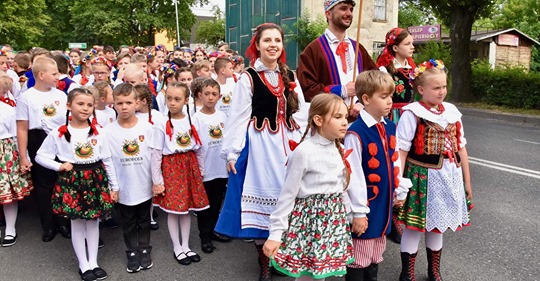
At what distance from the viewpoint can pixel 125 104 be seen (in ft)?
14.1

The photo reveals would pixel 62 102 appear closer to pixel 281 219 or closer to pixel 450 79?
pixel 281 219

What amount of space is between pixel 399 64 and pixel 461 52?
1361cm

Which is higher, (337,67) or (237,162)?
(337,67)

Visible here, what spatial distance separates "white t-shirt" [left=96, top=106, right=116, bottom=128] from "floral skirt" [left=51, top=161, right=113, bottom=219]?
1134 mm

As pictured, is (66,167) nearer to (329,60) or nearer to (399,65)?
(329,60)

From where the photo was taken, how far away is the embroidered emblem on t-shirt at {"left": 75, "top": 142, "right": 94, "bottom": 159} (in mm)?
4180

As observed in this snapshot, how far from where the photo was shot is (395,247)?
4793 millimetres

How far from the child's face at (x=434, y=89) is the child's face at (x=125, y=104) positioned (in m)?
2.40

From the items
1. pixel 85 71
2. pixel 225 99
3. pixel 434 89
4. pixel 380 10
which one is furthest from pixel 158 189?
pixel 380 10

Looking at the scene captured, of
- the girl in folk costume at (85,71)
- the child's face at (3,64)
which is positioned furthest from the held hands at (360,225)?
the child's face at (3,64)

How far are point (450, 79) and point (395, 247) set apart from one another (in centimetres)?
1547

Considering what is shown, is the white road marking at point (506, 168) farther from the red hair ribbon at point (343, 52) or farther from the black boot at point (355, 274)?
the black boot at point (355, 274)

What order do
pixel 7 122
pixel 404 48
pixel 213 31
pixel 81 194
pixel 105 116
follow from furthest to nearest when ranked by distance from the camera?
pixel 213 31, pixel 105 116, pixel 7 122, pixel 404 48, pixel 81 194

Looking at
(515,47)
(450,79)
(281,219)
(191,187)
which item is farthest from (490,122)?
(515,47)
